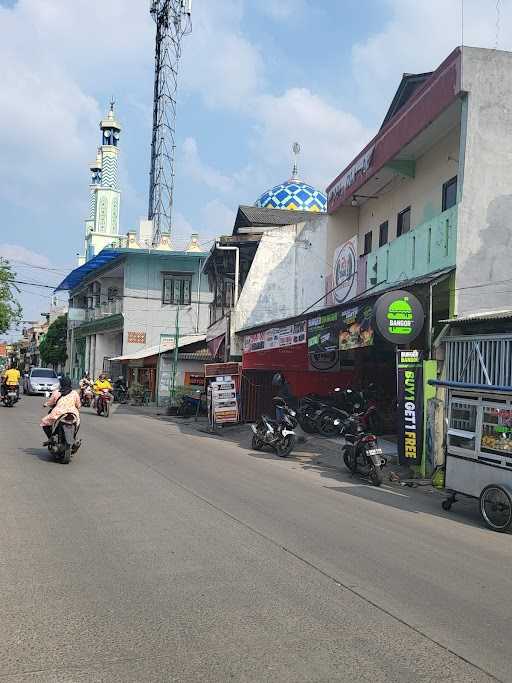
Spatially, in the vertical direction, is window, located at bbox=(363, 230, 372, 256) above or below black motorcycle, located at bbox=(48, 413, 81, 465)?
above

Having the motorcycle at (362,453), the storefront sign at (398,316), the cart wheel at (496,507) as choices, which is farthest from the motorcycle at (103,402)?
the cart wheel at (496,507)

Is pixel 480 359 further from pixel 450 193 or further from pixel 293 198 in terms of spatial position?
pixel 293 198

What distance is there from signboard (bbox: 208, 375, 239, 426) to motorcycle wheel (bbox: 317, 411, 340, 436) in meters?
3.84

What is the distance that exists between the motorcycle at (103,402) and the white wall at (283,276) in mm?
5073

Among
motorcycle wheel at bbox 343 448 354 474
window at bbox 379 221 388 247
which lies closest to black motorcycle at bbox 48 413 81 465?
motorcycle wheel at bbox 343 448 354 474

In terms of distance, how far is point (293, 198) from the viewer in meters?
32.5

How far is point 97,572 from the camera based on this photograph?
5629 millimetres

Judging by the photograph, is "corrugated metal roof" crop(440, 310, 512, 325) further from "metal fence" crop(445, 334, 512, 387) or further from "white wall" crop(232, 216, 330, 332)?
"white wall" crop(232, 216, 330, 332)

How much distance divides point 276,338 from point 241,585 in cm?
1436

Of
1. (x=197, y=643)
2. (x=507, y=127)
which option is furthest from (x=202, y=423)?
(x=197, y=643)

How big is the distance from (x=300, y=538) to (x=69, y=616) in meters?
2.96

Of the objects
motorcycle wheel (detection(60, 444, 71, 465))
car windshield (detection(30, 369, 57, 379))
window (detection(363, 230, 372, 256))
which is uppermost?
window (detection(363, 230, 372, 256))

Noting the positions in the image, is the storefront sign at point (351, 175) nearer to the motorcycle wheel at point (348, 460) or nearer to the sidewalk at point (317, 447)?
the sidewalk at point (317, 447)

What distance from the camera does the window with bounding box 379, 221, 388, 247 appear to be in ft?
62.8
